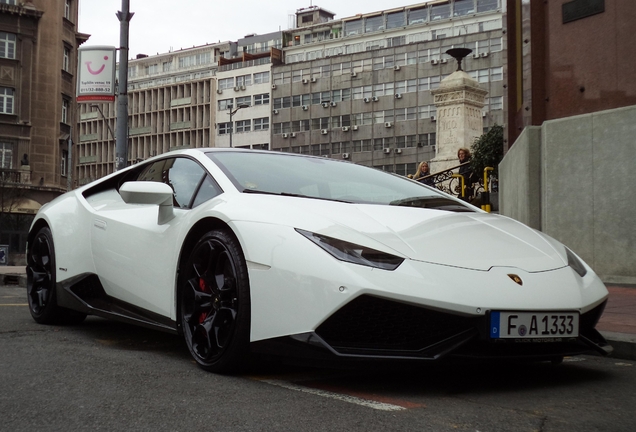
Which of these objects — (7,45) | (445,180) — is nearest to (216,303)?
(445,180)

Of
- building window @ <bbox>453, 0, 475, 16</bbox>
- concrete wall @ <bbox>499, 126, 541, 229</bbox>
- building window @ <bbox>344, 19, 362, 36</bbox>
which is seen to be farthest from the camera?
building window @ <bbox>344, 19, 362, 36</bbox>

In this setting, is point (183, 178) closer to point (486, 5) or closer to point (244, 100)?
point (486, 5)

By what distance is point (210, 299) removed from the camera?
4.00 m

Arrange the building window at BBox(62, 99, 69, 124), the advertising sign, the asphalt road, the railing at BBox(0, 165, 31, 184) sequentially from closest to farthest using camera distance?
the asphalt road < the advertising sign < the railing at BBox(0, 165, 31, 184) < the building window at BBox(62, 99, 69, 124)

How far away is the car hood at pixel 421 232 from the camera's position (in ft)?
11.8

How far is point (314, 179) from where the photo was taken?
453 centimetres

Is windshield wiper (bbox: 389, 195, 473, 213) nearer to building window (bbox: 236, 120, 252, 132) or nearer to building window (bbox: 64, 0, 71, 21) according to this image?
building window (bbox: 64, 0, 71, 21)

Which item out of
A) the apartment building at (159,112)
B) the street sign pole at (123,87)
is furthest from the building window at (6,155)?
the apartment building at (159,112)

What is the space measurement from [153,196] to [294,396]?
62.0 inches

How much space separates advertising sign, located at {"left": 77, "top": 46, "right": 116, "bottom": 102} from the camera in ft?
55.3

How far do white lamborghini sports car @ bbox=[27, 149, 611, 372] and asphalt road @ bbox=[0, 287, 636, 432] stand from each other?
0.19 m

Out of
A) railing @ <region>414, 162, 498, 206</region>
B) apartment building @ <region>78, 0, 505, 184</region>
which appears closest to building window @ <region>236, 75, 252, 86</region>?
apartment building @ <region>78, 0, 505, 184</region>

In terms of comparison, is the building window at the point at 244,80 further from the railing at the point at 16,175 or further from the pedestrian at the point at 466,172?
the pedestrian at the point at 466,172

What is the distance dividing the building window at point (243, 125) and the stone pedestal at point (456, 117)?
2533 inches
